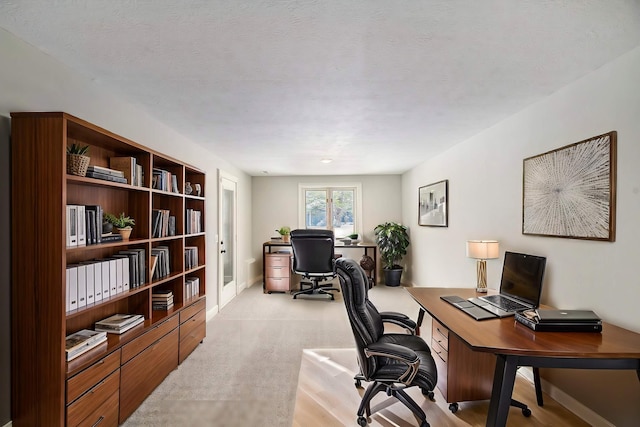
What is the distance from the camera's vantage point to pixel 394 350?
6.31ft

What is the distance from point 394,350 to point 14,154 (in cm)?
239

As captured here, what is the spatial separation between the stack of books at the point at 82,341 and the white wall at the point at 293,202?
480 cm

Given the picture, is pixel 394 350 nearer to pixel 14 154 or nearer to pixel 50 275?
pixel 50 275

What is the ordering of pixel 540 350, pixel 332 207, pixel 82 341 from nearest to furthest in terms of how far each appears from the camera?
pixel 540 350 < pixel 82 341 < pixel 332 207

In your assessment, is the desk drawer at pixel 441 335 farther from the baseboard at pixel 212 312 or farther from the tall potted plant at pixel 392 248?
the tall potted plant at pixel 392 248

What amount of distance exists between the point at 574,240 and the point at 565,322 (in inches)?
27.5

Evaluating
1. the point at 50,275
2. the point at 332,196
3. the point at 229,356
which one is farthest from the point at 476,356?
the point at 332,196

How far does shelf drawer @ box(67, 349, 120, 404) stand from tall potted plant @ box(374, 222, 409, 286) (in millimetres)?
4935

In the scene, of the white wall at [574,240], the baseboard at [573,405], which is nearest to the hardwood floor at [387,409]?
the baseboard at [573,405]

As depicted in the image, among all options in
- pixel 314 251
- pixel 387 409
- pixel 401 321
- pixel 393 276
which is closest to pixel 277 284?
pixel 314 251

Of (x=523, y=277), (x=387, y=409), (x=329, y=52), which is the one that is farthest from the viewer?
(x=523, y=277)

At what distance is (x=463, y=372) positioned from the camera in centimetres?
229

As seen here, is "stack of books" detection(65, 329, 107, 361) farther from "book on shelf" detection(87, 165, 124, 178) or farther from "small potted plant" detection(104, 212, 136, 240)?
"book on shelf" detection(87, 165, 124, 178)

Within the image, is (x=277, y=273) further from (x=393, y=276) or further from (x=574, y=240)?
(x=574, y=240)
